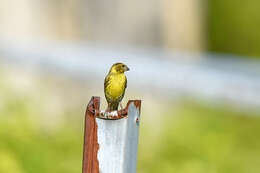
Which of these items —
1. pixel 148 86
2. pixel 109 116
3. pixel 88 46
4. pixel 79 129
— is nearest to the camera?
pixel 109 116

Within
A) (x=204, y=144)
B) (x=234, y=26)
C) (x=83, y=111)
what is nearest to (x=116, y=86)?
(x=204, y=144)

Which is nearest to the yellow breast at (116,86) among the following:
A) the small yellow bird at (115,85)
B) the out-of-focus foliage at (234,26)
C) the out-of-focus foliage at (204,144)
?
the small yellow bird at (115,85)

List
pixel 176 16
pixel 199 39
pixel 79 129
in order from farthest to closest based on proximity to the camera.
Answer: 1. pixel 199 39
2. pixel 176 16
3. pixel 79 129

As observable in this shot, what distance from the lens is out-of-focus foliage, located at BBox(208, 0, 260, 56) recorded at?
61.6 ft

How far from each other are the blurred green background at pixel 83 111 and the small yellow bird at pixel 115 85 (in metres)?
2.55

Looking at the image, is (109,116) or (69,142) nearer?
(109,116)

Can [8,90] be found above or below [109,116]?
below

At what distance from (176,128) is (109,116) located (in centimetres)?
526

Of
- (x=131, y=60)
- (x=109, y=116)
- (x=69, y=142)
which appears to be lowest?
(x=69, y=142)

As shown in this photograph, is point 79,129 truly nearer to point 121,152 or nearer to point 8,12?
point 8,12

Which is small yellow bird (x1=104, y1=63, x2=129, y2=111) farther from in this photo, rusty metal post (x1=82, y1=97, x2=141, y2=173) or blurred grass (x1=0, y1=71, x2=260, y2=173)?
blurred grass (x1=0, y1=71, x2=260, y2=173)

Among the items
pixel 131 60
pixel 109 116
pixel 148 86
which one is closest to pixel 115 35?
pixel 131 60

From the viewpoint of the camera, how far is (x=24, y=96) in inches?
313

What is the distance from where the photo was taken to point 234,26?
1900 centimetres
